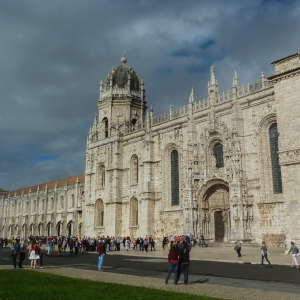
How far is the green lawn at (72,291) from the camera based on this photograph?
31.4ft

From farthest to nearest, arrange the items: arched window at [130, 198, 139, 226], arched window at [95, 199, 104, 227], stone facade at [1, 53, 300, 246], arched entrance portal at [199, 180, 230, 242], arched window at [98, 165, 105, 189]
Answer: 1. arched window at [98, 165, 105, 189]
2. arched window at [95, 199, 104, 227]
3. arched window at [130, 198, 139, 226]
4. arched entrance portal at [199, 180, 230, 242]
5. stone facade at [1, 53, 300, 246]

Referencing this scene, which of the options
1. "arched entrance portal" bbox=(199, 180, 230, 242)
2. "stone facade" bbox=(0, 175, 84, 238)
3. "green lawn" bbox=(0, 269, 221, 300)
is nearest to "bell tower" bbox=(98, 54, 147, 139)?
"arched entrance portal" bbox=(199, 180, 230, 242)

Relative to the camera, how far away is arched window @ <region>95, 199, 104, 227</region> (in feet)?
153

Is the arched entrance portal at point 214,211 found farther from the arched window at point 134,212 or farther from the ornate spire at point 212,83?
the arched window at point 134,212

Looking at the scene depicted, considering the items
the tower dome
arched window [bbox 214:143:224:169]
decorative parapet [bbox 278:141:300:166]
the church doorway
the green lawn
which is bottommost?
the green lawn

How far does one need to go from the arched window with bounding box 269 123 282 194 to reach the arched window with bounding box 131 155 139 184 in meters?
17.2

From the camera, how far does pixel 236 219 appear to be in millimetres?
30625

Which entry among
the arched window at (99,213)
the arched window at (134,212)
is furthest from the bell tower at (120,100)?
the arched window at (134,212)

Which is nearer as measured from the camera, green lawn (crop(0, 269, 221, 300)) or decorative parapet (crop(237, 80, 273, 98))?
green lawn (crop(0, 269, 221, 300))

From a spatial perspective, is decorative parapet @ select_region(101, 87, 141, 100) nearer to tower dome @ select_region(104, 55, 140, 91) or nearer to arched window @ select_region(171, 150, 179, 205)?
tower dome @ select_region(104, 55, 140, 91)

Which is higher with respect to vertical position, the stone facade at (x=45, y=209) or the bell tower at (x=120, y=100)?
the bell tower at (x=120, y=100)

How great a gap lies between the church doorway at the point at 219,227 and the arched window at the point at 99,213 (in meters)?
16.4

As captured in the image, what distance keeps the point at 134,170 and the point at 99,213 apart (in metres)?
7.72

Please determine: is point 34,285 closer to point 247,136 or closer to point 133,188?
point 247,136
